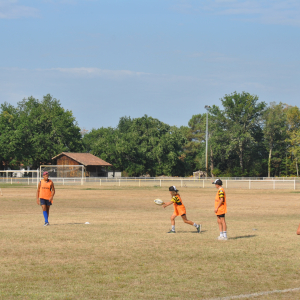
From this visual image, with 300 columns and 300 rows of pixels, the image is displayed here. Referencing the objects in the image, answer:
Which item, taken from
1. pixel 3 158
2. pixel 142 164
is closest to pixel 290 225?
pixel 142 164

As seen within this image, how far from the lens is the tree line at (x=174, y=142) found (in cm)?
8864

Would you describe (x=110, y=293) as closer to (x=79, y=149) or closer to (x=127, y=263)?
(x=127, y=263)

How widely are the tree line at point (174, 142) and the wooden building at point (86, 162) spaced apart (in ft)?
16.8

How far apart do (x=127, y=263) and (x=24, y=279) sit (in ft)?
7.40

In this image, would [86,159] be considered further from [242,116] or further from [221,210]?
[221,210]

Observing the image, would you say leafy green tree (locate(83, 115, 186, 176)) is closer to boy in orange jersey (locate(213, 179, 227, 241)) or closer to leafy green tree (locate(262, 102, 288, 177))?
leafy green tree (locate(262, 102, 288, 177))

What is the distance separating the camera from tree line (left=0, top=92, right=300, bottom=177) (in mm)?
88638

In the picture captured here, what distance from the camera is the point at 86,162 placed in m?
80.4

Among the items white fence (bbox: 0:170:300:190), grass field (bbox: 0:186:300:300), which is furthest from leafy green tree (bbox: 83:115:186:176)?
grass field (bbox: 0:186:300:300)

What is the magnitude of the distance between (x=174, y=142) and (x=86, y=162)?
20.4 m

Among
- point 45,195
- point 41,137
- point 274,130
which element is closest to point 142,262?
point 45,195

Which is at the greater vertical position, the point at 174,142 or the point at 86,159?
the point at 174,142

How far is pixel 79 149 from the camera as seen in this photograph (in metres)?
98.4

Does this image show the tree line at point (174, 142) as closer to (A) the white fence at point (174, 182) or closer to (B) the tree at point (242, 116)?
(B) the tree at point (242, 116)
